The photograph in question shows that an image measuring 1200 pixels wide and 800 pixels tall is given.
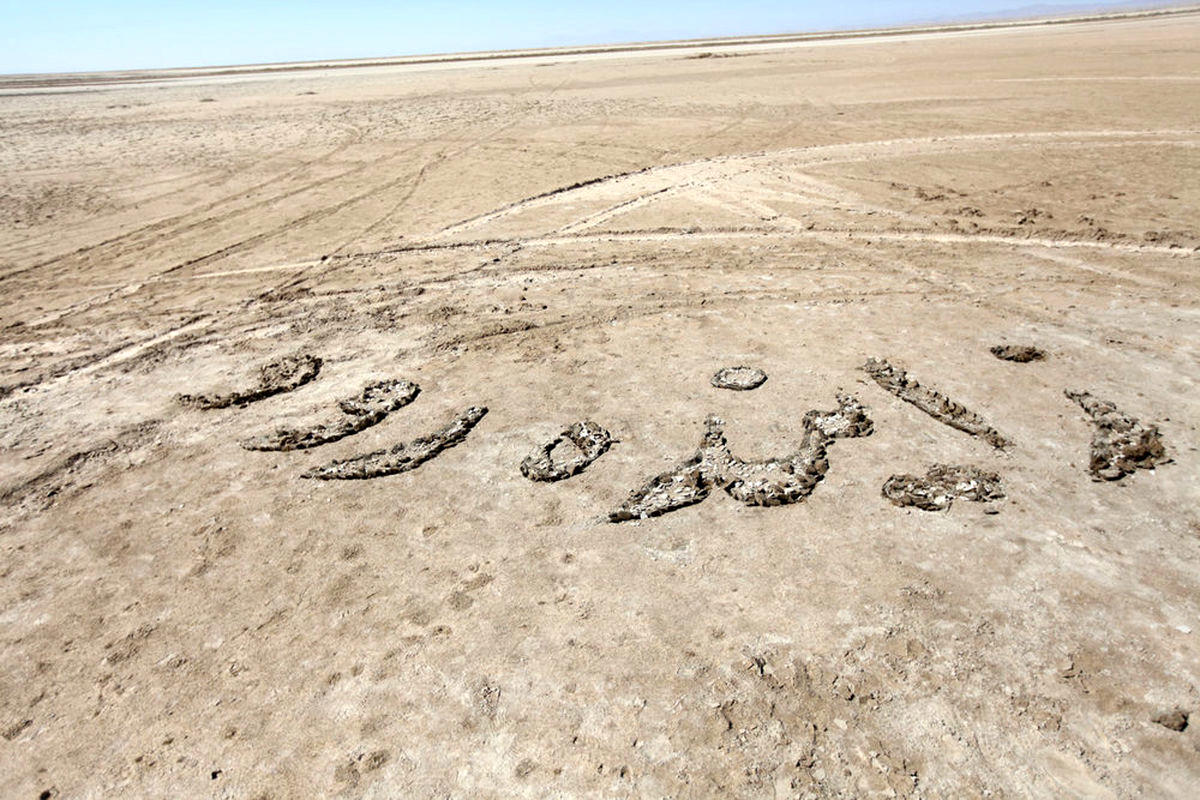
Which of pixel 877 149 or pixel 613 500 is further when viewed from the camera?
pixel 877 149

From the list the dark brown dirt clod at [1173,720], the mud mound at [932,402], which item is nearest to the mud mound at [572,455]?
the mud mound at [932,402]

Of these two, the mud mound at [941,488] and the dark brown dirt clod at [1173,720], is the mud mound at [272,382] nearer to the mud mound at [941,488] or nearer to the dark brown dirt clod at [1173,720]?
the mud mound at [941,488]

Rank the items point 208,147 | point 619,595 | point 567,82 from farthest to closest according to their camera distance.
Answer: point 567,82 → point 208,147 → point 619,595

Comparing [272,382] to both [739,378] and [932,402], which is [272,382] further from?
[932,402]

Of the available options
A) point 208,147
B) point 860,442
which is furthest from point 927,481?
point 208,147

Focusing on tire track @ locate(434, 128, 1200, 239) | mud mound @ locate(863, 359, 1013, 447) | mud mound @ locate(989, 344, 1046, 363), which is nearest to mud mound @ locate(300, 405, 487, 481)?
mud mound @ locate(863, 359, 1013, 447)

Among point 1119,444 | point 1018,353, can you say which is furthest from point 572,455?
Answer: point 1018,353

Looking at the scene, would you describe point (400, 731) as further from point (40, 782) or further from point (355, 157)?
point (355, 157)
